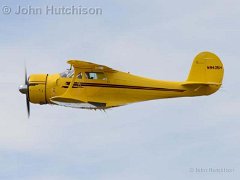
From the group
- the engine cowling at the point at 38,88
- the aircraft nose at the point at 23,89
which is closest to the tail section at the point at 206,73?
the engine cowling at the point at 38,88

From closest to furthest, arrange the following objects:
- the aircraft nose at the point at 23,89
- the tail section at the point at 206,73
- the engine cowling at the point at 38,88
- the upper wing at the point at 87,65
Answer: the upper wing at the point at 87,65, the tail section at the point at 206,73, the engine cowling at the point at 38,88, the aircraft nose at the point at 23,89

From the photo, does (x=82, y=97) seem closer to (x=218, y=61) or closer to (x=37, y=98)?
(x=37, y=98)

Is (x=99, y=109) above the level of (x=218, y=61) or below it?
below

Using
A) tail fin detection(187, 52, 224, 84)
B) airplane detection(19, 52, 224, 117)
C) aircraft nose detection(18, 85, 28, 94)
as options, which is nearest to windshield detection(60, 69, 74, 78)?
airplane detection(19, 52, 224, 117)

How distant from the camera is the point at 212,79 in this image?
64.2 ft

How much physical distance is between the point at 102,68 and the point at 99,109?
4.74 feet

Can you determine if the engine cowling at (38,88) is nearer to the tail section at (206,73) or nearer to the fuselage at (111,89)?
the fuselage at (111,89)

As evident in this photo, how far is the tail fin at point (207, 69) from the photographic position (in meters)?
19.6

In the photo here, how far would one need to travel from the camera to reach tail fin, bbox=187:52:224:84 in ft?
64.2

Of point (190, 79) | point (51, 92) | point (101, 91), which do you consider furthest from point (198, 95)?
point (51, 92)

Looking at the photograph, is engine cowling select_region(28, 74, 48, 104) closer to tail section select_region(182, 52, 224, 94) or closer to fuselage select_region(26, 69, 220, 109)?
fuselage select_region(26, 69, 220, 109)

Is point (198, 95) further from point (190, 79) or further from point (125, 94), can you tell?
point (125, 94)

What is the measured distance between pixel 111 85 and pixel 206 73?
11.3 feet

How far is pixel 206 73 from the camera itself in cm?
1967
